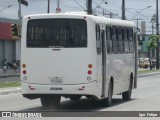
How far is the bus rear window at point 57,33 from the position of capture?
19781mm

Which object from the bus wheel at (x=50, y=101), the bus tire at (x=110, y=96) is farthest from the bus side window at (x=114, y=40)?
the bus wheel at (x=50, y=101)

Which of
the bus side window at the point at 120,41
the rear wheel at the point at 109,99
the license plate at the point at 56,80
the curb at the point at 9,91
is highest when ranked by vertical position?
the bus side window at the point at 120,41

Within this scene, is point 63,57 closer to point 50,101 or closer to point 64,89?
point 64,89

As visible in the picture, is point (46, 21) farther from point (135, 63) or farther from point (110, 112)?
point (135, 63)

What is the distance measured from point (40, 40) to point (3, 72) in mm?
45825

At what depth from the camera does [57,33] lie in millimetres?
20000

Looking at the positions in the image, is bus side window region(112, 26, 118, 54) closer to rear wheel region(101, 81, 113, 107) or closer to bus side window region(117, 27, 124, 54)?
bus side window region(117, 27, 124, 54)

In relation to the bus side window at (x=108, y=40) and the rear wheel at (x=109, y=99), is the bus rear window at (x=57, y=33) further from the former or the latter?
the rear wheel at (x=109, y=99)

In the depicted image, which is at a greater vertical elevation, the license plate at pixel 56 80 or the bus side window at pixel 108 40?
the bus side window at pixel 108 40

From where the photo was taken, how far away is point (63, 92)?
19375 mm

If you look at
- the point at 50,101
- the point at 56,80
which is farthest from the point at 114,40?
the point at 56,80

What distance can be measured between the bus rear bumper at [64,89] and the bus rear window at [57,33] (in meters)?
1.29

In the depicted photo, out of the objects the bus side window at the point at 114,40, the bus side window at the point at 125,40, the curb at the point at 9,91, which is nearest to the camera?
the bus side window at the point at 114,40

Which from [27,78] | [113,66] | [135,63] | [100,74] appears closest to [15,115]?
[27,78]
